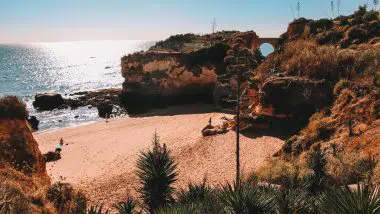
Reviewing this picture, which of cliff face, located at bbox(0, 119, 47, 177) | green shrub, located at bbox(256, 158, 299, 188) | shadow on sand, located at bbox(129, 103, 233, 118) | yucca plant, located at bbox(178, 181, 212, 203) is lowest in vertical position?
shadow on sand, located at bbox(129, 103, 233, 118)

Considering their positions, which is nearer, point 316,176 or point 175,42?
point 316,176

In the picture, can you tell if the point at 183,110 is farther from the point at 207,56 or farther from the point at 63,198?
the point at 63,198

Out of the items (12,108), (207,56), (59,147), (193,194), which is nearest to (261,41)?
(207,56)

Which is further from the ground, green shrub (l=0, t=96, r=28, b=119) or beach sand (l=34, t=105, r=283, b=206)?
green shrub (l=0, t=96, r=28, b=119)

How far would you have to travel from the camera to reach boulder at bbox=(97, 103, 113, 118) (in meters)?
50.1

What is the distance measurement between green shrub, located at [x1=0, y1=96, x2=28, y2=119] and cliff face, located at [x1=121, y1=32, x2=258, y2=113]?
3157 centimetres

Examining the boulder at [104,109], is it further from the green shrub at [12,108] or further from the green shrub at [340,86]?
the green shrub at [12,108]

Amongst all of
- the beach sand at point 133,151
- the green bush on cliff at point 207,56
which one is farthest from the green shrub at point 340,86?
the green bush on cliff at point 207,56

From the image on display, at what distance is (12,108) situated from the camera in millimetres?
14922

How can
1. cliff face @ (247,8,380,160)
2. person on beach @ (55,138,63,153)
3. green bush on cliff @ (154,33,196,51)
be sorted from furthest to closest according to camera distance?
green bush on cliff @ (154,33,196,51) < person on beach @ (55,138,63,153) < cliff face @ (247,8,380,160)

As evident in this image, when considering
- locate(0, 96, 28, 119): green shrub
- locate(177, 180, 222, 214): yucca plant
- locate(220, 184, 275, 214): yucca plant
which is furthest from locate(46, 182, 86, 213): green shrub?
locate(220, 184, 275, 214): yucca plant

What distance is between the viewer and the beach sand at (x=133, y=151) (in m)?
20.4

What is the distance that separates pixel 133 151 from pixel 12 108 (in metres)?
14.7

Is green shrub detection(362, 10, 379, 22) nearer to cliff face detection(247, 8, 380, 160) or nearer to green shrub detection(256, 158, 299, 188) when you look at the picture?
cliff face detection(247, 8, 380, 160)
